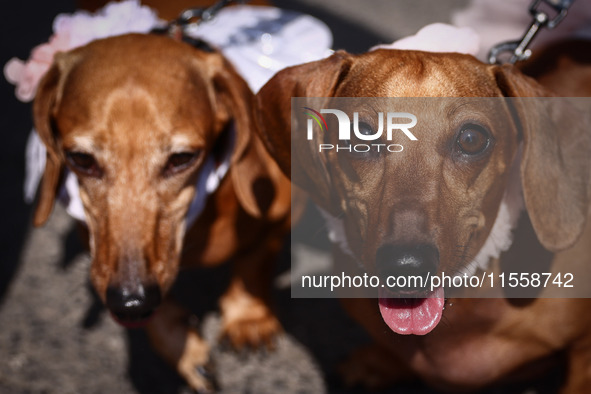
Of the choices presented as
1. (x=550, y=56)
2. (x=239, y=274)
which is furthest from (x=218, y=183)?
(x=550, y=56)

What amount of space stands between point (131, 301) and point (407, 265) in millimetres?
864

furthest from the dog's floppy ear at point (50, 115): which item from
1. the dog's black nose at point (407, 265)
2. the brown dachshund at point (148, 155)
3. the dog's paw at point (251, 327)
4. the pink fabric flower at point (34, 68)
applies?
the dog's black nose at point (407, 265)

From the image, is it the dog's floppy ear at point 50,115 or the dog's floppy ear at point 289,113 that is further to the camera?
the dog's floppy ear at point 50,115

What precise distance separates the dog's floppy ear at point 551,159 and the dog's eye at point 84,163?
1.21m

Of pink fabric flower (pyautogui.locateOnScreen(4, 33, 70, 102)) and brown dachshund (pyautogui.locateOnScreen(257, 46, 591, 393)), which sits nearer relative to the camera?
brown dachshund (pyautogui.locateOnScreen(257, 46, 591, 393))

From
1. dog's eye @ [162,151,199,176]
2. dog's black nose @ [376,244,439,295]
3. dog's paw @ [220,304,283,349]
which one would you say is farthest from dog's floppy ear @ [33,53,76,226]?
dog's black nose @ [376,244,439,295]

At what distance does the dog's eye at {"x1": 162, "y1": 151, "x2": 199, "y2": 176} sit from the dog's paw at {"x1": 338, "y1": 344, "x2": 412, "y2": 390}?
104cm

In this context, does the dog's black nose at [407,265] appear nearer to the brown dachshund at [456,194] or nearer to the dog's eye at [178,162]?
the brown dachshund at [456,194]

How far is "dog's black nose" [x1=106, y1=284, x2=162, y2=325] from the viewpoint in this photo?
1882mm

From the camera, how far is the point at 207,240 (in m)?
2.43

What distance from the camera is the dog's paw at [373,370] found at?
2.46 meters

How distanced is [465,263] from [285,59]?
1242 millimetres

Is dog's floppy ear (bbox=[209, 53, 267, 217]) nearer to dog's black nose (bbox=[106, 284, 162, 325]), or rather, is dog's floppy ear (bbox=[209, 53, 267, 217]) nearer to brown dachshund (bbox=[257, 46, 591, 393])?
brown dachshund (bbox=[257, 46, 591, 393])

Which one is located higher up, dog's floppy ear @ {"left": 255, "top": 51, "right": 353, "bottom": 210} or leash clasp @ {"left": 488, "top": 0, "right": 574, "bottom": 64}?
leash clasp @ {"left": 488, "top": 0, "right": 574, "bottom": 64}
